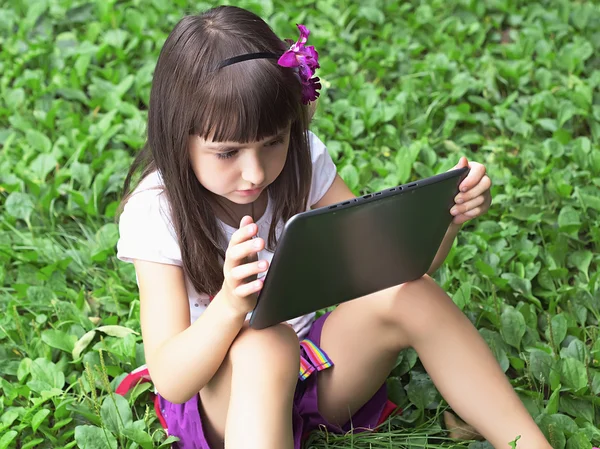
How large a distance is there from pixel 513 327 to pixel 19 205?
3.94 ft

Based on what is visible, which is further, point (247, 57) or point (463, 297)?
point (463, 297)

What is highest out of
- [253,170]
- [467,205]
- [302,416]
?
[253,170]

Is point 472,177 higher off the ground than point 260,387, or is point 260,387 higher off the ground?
point 472,177

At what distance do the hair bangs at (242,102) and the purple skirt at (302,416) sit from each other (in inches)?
16.8

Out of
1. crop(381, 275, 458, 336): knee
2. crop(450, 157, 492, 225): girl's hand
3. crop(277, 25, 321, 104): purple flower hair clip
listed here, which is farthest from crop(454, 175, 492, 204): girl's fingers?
crop(277, 25, 321, 104): purple flower hair clip

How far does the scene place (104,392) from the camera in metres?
1.67

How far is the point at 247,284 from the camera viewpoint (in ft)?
3.89

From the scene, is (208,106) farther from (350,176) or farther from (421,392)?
(350,176)

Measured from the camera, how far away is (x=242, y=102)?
123cm

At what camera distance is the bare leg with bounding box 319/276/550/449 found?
4.54 feet


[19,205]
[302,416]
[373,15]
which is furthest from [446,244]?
[373,15]

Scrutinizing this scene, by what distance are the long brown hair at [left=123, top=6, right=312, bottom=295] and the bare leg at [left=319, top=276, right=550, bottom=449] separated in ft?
0.83

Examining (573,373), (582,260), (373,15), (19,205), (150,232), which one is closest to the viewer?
(150,232)

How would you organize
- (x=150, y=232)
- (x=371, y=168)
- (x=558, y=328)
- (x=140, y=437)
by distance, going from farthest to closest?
1. (x=371, y=168)
2. (x=558, y=328)
3. (x=140, y=437)
4. (x=150, y=232)
